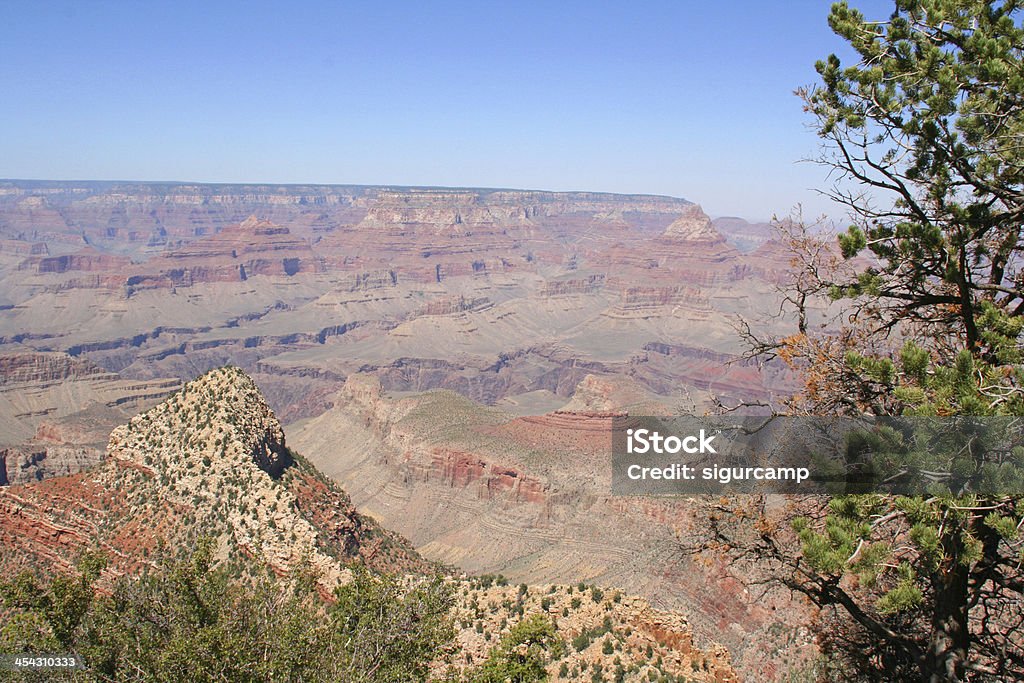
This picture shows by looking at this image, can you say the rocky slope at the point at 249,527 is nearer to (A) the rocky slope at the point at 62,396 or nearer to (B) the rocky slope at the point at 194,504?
(B) the rocky slope at the point at 194,504

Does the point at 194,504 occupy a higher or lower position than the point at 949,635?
lower

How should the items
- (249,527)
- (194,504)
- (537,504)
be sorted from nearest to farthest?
(249,527) → (194,504) → (537,504)

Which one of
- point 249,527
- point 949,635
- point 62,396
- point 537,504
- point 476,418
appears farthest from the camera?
point 62,396

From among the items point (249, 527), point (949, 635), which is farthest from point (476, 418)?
point (949, 635)

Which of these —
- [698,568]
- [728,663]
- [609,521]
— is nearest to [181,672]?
[728,663]

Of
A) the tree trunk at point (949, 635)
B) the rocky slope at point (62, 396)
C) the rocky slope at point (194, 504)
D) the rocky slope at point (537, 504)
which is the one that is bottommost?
the rocky slope at point (62, 396)

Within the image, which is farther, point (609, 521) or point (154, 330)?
point (154, 330)

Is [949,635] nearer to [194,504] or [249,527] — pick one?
[249,527]

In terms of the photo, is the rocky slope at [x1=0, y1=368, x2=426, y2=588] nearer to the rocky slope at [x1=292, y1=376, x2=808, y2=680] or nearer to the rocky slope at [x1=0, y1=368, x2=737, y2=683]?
the rocky slope at [x1=0, y1=368, x2=737, y2=683]

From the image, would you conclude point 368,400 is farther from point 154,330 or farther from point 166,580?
point 154,330

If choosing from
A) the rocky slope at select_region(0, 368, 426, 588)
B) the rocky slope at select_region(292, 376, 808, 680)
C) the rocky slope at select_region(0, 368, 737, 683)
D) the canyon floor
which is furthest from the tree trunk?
the rocky slope at select_region(0, 368, 426, 588)

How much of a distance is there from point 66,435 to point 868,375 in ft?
250

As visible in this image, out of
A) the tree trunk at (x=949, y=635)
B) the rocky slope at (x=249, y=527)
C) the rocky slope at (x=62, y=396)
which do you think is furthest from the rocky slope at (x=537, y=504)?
the rocky slope at (x=62, y=396)

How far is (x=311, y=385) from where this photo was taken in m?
143
